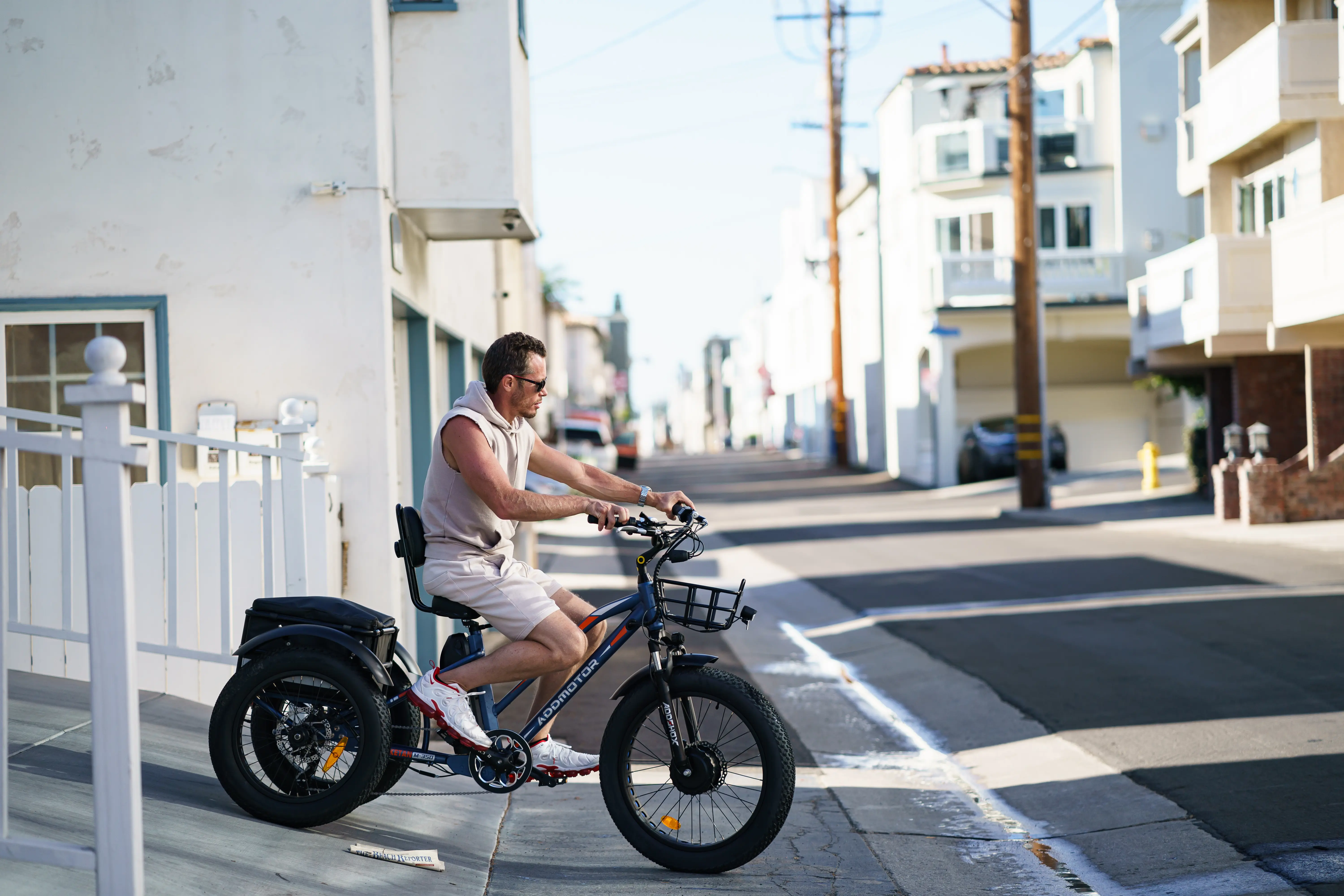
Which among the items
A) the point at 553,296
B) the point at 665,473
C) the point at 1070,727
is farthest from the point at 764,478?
the point at 1070,727

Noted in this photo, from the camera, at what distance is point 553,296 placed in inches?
2591

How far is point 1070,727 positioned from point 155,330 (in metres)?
5.54

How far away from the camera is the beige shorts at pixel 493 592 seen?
4723 mm

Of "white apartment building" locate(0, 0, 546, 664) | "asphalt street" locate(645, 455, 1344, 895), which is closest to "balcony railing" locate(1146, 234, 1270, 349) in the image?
"asphalt street" locate(645, 455, 1344, 895)

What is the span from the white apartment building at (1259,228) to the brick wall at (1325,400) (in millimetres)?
22

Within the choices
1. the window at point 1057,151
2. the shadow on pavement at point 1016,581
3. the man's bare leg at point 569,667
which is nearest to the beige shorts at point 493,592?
the man's bare leg at point 569,667

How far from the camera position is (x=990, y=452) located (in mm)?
33625

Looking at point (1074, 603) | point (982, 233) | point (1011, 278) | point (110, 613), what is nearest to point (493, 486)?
point (110, 613)

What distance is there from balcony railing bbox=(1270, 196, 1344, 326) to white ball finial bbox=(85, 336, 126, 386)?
18.4 meters

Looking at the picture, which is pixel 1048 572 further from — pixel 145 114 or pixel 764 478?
pixel 764 478

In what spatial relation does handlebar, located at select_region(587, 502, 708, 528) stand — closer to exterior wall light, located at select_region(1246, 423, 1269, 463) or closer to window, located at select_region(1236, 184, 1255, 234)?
exterior wall light, located at select_region(1246, 423, 1269, 463)

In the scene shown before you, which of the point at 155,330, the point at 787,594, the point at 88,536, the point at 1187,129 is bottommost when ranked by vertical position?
the point at 787,594

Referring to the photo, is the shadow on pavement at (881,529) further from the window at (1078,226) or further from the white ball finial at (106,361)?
the white ball finial at (106,361)

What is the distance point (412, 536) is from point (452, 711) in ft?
2.14
